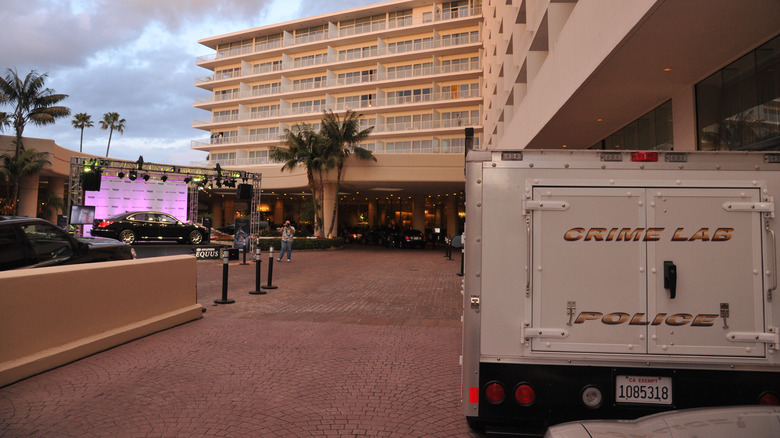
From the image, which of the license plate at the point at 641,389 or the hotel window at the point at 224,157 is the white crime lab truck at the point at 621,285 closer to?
the license plate at the point at 641,389

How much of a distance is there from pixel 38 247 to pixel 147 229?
16.2 metres

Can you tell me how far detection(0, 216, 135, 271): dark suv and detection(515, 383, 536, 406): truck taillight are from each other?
670cm

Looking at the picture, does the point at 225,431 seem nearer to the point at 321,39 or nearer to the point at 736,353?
the point at 736,353

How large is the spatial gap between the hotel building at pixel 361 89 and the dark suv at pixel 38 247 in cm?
3154

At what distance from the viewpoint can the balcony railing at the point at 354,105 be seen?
48906 mm

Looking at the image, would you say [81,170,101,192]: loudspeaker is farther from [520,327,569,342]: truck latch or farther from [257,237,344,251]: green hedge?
[520,327,569,342]: truck latch

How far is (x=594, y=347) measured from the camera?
10.0 ft

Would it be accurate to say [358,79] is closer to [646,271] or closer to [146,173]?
[146,173]

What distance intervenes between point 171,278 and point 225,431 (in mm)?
4528

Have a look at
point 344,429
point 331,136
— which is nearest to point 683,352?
point 344,429

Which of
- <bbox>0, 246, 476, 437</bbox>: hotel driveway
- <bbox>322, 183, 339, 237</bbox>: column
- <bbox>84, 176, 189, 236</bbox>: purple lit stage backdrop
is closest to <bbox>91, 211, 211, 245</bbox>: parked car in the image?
<bbox>84, 176, 189, 236</bbox>: purple lit stage backdrop

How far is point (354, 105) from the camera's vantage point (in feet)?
175

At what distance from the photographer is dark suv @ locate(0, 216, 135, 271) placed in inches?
242

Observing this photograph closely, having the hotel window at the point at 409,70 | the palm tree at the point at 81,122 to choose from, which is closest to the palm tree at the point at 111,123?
the palm tree at the point at 81,122
